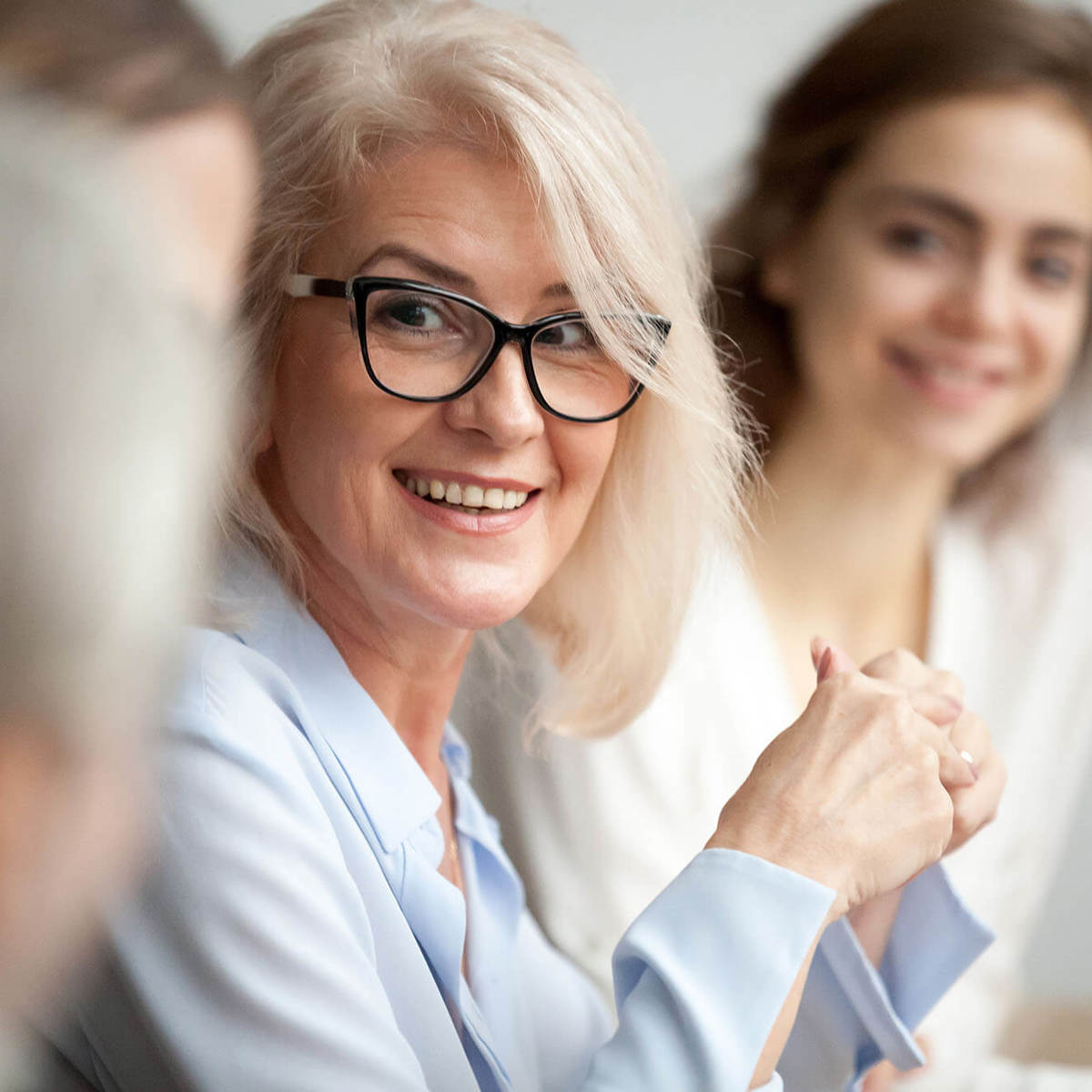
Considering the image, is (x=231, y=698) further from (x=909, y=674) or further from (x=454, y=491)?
(x=909, y=674)

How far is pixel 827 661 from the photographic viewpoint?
2.69 feet

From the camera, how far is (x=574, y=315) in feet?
2.43

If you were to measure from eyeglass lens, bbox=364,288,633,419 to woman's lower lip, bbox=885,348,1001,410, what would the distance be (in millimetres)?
695

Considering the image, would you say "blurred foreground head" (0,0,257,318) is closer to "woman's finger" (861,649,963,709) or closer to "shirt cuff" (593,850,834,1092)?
"shirt cuff" (593,850,834,1092)

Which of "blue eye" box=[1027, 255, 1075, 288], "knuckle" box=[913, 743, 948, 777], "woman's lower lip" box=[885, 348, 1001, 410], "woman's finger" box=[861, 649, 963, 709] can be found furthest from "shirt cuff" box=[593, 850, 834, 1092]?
"blue eye" box=[1027, 255, 1075, 288]

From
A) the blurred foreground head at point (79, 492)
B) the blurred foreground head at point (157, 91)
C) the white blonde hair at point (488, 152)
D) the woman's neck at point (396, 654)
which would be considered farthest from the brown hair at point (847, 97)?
the blurred foreground head at point (79, 492)

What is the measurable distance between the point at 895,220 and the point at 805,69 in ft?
0.69

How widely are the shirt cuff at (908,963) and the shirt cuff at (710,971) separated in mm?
205

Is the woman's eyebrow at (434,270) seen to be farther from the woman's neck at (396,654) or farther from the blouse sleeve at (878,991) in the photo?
the blouse sleeve at (878,991)

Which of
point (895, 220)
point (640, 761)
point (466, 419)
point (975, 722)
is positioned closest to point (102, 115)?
point (466, 419)

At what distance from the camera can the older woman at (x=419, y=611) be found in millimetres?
622

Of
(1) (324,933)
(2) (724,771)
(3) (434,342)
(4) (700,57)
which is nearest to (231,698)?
(1) (324,933)

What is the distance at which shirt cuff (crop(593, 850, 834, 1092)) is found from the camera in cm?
64

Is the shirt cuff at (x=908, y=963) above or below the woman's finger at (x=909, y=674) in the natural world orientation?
below
